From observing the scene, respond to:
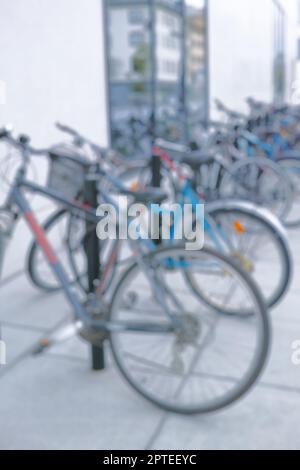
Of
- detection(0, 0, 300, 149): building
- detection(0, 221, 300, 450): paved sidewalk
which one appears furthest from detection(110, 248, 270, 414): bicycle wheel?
detection(0, 0, 300, 149): building

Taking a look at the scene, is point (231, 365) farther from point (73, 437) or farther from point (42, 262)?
point (42, 262)

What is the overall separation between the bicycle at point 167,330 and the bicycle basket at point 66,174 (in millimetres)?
15

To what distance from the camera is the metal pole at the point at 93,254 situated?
2.80m

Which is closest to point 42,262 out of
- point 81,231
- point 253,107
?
point 81,231

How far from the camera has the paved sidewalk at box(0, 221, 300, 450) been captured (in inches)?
95.9

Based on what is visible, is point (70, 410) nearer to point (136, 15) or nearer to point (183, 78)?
point (136, 15)

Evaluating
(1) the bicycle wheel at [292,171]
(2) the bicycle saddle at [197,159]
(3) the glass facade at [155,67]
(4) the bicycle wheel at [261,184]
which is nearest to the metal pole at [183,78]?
(3) the glass facade at [155,67]

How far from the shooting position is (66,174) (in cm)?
317

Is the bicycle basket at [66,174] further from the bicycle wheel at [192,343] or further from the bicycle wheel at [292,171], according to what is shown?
the bicycle wheel at [292,171]

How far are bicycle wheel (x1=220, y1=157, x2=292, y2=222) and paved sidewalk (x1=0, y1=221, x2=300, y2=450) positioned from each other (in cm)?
234

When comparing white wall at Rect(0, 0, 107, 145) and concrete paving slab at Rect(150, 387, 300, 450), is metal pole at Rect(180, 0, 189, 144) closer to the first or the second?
white wall at Rect(0, 0, 107, 145)
